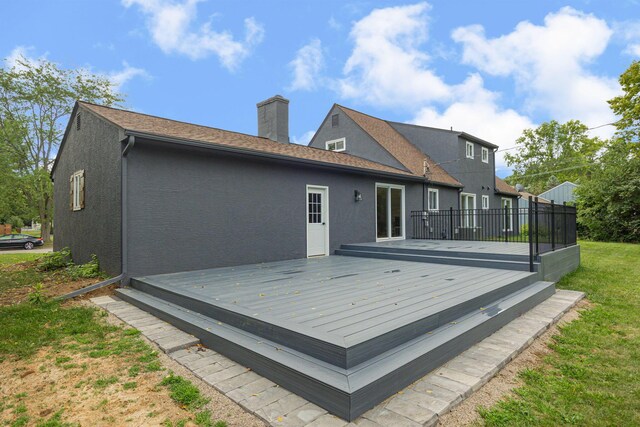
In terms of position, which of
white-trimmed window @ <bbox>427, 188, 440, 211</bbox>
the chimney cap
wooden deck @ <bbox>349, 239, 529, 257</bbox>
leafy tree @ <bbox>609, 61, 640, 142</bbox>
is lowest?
wooden deck @ <bbox>349, 239, 529, 257</bbox>

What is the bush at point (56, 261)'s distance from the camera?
8830 millimetres

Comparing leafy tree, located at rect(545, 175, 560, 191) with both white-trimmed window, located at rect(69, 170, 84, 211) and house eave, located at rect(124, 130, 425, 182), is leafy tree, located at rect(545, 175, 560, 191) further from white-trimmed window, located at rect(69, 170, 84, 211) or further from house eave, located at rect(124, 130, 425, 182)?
white-trimmed window, located at rect(69, 170, 84, 211)

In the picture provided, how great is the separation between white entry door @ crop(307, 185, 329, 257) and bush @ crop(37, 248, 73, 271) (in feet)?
21.2

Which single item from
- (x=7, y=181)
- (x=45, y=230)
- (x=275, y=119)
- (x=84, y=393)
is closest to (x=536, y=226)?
(x=84, y=393)

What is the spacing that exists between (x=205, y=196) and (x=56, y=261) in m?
5.57

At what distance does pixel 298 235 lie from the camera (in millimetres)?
8188

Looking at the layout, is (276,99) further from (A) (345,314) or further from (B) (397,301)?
(A) (345,314)

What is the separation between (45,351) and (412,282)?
14.7ft

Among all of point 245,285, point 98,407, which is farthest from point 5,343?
point 245,285

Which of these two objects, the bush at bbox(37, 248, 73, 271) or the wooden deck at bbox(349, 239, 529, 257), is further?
the bush at bbox(37, 248, 73, 271)

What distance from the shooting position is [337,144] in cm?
1465

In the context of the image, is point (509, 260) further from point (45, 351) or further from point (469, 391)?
point (45, 351)

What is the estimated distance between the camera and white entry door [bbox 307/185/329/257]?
8484mm

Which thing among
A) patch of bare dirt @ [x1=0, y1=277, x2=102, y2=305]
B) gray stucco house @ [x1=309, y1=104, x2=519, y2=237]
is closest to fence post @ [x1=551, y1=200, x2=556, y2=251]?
gray stucco house @ [x1=309, y1=104, x2=519, y2=237]
